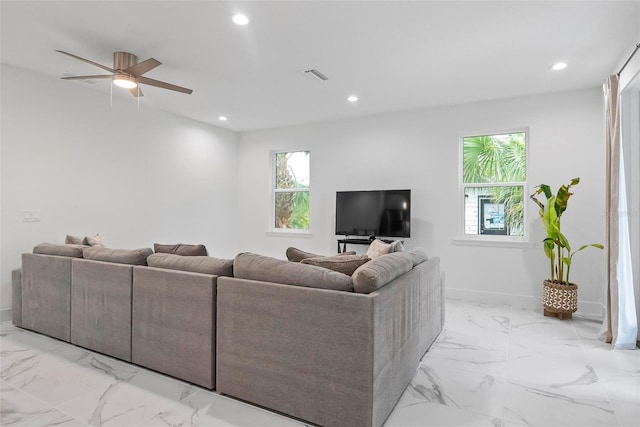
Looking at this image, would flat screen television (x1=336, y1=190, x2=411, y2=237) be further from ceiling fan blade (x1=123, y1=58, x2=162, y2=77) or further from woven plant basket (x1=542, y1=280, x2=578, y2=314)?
ceiling fan blade (x1=123, y1=58, x2=162, y2=77)

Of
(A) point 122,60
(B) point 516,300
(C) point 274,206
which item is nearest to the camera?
(A) point 122,60

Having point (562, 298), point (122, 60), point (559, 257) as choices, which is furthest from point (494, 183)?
point (122, 60)

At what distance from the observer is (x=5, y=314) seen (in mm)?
3672

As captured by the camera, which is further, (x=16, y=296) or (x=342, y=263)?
(x=16, y=296)

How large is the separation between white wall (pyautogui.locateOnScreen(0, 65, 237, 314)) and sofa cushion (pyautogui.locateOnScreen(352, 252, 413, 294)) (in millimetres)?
3852

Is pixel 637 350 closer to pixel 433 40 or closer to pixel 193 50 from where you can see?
pixel 433 40

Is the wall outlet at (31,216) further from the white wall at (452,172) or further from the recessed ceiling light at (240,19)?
the white wall at (452,172)

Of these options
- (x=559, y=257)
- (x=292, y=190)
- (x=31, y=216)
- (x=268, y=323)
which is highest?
(x=292, y=190)

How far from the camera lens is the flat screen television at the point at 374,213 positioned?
5000 millimetres

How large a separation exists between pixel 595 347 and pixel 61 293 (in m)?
4.59

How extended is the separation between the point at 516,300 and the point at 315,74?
3651 mm

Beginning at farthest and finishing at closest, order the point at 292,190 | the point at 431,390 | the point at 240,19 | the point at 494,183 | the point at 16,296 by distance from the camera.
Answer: the point at 292,190 → the point at 494,183 → the point at 16,296 → the point at 240,19 → the point at 431,390

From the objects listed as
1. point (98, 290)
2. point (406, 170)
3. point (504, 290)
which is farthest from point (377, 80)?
point (98, 290)

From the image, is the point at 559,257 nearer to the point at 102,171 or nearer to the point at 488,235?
the point at 488,235
